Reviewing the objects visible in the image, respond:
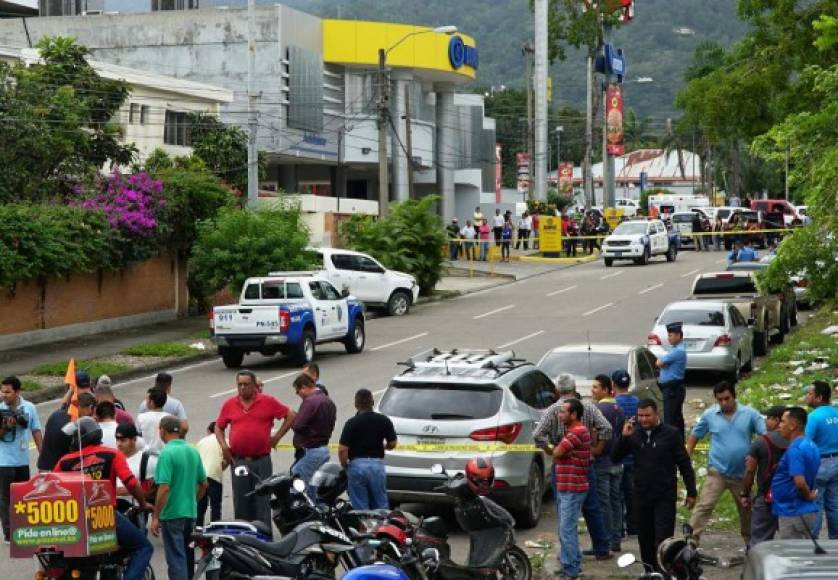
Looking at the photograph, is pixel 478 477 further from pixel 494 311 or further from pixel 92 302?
pixel 494 311

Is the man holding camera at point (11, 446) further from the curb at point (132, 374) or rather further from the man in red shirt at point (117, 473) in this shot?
the curb at point (132, 374)

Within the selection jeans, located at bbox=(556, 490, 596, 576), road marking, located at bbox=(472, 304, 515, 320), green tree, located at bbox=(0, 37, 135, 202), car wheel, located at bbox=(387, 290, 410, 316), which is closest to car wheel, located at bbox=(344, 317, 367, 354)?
road marking, located at bbox=(472, 304, 515, 320)

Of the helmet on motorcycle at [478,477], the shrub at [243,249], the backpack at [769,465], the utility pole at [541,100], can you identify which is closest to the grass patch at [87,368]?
the shrub at [243,249]

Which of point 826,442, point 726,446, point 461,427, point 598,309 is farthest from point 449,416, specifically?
point 598,309

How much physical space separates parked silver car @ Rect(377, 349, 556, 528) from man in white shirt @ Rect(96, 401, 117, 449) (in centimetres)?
309

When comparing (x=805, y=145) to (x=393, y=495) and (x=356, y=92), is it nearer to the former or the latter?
(x=393, y=495)

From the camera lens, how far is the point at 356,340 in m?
31.5

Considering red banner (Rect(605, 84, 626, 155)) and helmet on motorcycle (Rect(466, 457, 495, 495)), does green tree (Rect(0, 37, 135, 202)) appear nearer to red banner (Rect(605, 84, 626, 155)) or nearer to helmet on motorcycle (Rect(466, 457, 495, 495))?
helmet on motorcycle (Rect(466, 457, 495, 495))

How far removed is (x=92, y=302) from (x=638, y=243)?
26194 millimetres

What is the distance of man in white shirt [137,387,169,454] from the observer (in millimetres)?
13492

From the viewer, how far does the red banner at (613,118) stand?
262 ft

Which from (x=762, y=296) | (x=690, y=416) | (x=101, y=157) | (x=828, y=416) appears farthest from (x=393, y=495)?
(x=101, y=157)

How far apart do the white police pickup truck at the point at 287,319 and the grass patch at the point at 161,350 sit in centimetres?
134

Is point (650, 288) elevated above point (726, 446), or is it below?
below
